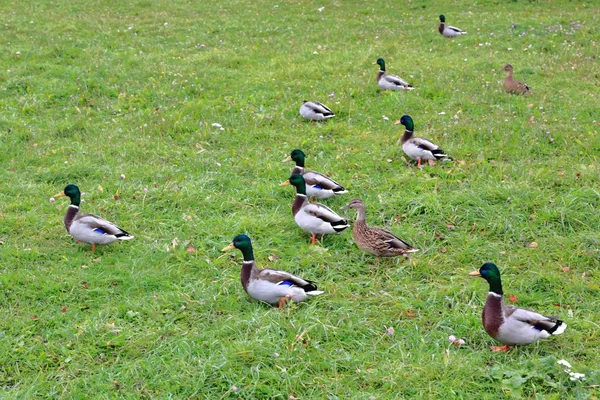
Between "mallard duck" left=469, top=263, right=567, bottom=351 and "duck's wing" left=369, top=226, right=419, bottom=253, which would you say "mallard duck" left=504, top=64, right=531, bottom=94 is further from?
"mallard duck" left=469, top=263, right=567, bottom=351

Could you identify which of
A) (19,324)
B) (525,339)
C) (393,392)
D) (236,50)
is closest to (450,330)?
(525,339)

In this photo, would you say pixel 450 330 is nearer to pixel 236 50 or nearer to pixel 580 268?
pixel 580 268

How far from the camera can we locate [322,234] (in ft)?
21.5

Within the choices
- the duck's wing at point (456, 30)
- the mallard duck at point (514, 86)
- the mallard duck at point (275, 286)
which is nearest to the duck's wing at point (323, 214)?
the mallard duck at point (275, 286)

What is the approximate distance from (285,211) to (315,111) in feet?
9.43

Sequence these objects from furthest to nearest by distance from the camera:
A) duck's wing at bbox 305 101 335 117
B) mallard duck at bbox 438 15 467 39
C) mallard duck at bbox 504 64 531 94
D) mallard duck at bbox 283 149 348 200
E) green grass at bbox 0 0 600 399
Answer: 1. mallard duck at bbox 438 15 467 39
2. mallard duck at bbox 504 64 531 94
3. duck's wing at bbox 305 101 335 117
4. mallard duck at bbox 283 149 348 200
5. green grass at bbox 0 0 600 399

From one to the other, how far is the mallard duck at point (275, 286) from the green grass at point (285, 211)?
0.39ft

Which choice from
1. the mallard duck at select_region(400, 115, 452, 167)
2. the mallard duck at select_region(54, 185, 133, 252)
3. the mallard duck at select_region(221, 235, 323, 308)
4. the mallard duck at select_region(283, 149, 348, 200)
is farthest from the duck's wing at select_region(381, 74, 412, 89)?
the mallard duck at select_region(221, 235, 323, 308)

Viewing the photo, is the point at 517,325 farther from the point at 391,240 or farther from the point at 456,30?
the point at 456,30

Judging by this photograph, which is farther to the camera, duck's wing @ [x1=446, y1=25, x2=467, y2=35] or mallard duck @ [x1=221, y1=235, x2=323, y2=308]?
duck's wing @ [x1=446, y1=25, x2=467, y2=35]

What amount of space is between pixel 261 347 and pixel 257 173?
12.7ft

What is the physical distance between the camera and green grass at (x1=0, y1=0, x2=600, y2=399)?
15.1ft

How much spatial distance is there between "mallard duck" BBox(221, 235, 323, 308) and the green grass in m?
0.12

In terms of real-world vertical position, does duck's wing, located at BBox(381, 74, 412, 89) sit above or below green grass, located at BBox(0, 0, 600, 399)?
above
